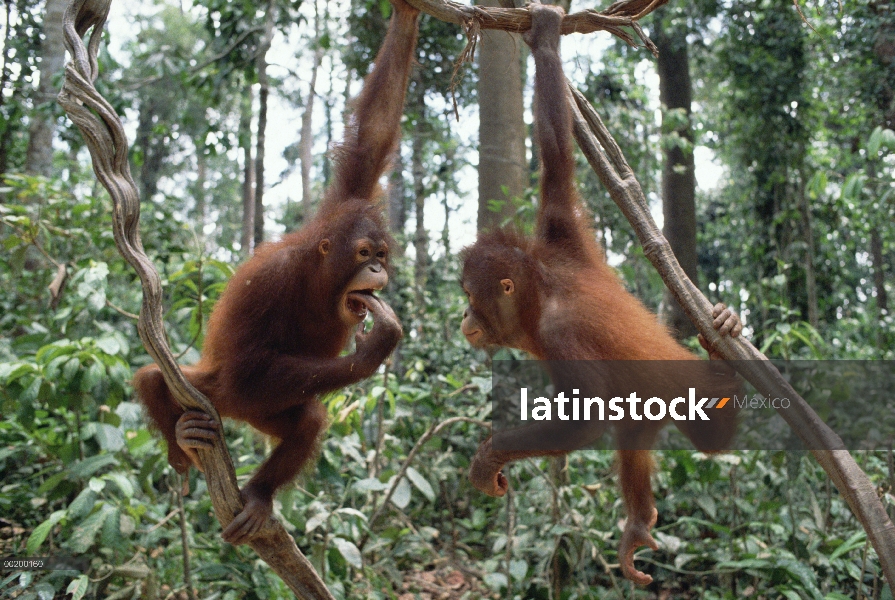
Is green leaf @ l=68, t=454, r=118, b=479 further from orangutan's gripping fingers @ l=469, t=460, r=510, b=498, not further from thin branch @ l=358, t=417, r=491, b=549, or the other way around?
orangutan's gripping fingers @ l=469, t=460, r=510, b=498

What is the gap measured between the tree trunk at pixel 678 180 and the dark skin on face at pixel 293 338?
11.4 feet

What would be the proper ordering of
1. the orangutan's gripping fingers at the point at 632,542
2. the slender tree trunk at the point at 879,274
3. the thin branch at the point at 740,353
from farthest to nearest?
the slender tree trunk at the point at 879,274
the orangutan's gripping fingers at the point at 632,542
the thin branch at the point at 740,353

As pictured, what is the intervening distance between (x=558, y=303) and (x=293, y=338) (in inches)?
40.8

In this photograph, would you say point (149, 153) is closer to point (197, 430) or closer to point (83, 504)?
point (83, 504)

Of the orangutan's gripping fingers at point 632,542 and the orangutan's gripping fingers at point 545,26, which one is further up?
the orangutan's gripping fingers at point 545,26

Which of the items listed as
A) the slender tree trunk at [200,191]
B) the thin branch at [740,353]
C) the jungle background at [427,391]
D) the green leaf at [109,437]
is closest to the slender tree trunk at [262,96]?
the jungle background at [427,391]

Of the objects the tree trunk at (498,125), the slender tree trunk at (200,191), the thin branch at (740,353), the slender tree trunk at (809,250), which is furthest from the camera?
the slender tree trunk at (200,191)

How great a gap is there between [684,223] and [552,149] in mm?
4491

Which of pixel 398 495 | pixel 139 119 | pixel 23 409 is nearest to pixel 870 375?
pixel 398 495

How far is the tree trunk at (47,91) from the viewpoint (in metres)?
5.67

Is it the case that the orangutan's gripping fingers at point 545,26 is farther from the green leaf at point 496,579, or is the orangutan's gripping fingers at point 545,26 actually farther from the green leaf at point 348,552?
the green leaf at point 496,579

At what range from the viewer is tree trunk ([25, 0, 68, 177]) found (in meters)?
5.67

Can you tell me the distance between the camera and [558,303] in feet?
8.84

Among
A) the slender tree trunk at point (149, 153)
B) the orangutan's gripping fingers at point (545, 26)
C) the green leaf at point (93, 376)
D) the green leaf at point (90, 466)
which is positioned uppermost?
the slender tree trunk at point (149, 153)
